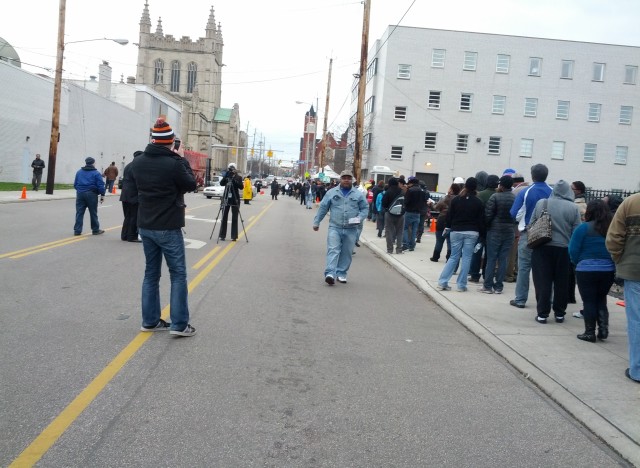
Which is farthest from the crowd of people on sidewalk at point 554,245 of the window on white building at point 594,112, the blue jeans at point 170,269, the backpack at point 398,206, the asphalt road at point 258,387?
the window on white building at point 594,112

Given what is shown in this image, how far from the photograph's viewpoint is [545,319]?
317 inches

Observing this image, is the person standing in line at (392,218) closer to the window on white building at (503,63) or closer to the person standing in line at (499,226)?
the person standing in line at (499,226)

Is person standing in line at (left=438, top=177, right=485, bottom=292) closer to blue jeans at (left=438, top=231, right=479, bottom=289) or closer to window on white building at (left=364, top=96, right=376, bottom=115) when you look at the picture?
blue jeans at (left=438, top=231, right=479, bottom=289)

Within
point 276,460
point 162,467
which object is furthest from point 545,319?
point 162,467

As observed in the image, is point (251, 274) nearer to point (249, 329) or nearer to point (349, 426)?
point (249, 329)

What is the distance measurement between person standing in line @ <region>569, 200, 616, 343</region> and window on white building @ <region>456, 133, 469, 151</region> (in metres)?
44.6

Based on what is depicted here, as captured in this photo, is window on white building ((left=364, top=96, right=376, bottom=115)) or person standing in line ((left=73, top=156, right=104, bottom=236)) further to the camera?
window on white building ((left=364, top=96, right=376, bottom=115))

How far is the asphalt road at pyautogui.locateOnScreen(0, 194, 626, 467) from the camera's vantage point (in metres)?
3.93

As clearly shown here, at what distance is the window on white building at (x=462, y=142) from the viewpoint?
50156 mm

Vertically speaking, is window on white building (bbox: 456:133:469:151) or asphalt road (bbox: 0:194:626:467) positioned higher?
window on white building (bbox: 456:133:469:151)

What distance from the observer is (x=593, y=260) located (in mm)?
6848

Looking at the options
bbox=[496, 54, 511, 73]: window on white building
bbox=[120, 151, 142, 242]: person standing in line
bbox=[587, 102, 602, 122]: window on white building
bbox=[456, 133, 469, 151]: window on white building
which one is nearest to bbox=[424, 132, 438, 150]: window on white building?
bbox=[456, 133, 469, 151]: window on white building

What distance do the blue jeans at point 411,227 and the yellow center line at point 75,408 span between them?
10.3 m

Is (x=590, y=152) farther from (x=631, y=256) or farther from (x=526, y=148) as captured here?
(x=631, y=256)
